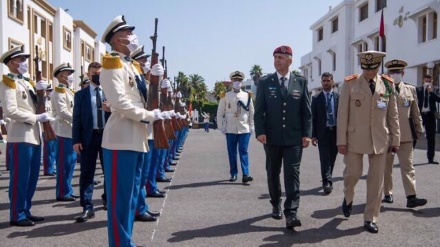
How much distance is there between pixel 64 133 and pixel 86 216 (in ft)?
7.00

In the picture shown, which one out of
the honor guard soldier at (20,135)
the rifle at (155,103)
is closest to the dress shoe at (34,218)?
the honor guard soldier at (20,135)

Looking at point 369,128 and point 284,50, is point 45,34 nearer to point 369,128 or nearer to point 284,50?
point 284,50

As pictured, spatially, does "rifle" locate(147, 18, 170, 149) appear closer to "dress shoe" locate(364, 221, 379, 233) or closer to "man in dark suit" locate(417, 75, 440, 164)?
"dress shoe" locate(364, 221, 379, 233)

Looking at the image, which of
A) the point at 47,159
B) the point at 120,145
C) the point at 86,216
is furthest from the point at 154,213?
the point at 47,159

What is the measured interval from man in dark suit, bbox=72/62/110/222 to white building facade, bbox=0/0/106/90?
55.1 ft

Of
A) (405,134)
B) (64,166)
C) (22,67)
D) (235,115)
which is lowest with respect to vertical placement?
(64,166)

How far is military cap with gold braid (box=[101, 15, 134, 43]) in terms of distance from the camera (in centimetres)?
468

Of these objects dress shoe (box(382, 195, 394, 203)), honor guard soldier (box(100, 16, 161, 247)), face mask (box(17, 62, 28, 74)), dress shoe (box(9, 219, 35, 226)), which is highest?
face mask (box(17, 62, 28, 74))

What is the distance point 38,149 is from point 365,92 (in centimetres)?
413

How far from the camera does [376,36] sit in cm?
3381

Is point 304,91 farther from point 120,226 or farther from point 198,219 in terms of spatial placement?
point 120,226

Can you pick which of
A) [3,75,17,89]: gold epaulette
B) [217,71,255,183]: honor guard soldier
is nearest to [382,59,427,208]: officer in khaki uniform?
[217,71,255,183]: honor guard soldier

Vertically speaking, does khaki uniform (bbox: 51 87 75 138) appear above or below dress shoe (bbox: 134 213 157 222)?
above

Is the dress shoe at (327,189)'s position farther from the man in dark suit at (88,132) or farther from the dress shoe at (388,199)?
the man in dark suit at (88,132)
